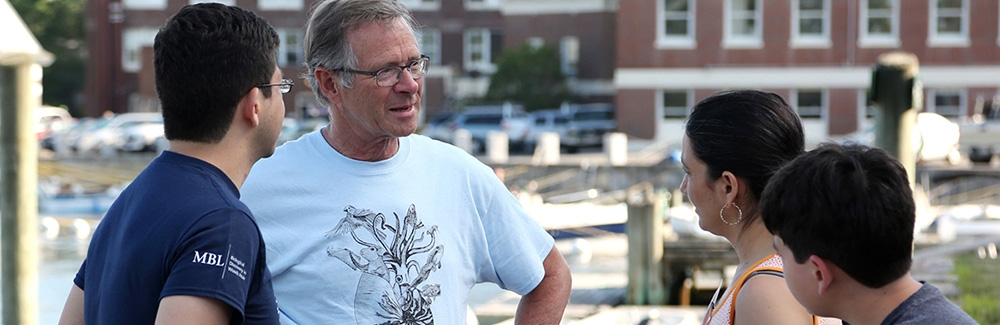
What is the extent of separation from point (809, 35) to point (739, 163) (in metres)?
41.8

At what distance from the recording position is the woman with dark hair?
267cm

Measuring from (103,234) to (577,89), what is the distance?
164 feet

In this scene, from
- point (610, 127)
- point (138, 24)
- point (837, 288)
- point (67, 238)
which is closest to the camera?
point (837, 288)

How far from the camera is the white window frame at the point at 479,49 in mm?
58156

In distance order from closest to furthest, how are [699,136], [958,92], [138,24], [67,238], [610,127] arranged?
[699,136] → [67,238] → [958,92] → [610,127] → [138,24]

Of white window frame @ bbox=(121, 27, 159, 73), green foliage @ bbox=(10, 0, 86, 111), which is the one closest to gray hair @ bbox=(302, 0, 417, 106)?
white window frame @ bbox=(121, 27, 159, 73)

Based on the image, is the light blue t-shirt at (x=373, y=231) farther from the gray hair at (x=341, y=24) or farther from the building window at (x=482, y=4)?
the building window at (x=482, y=4)

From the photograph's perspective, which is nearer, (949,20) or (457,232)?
(457,232)

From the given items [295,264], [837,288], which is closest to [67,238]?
[295,264]

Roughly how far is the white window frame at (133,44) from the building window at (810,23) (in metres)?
34.6

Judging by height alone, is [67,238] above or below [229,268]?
below

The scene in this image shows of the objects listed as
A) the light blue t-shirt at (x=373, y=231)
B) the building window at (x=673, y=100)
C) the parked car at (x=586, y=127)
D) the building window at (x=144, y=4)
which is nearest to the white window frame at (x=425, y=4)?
the building window at (x=144, y=4)

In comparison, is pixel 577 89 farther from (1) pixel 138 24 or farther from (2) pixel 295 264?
(2) pixel 295 264

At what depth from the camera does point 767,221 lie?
221 cm
